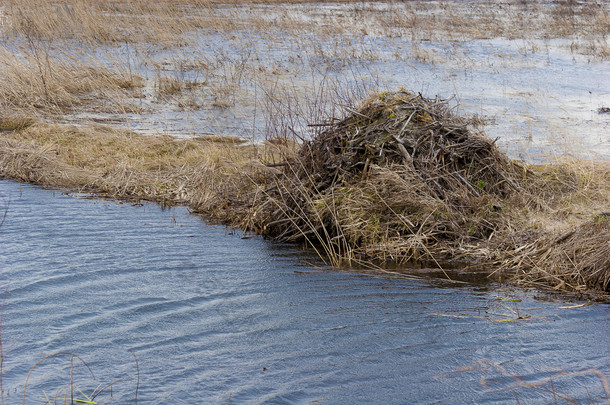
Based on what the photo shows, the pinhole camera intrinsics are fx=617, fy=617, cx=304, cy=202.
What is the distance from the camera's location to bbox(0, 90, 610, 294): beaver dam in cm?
662

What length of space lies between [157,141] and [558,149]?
6.82 metres

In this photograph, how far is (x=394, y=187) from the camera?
23.6ft

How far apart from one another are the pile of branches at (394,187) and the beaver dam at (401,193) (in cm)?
2

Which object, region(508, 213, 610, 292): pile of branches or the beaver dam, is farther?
the beaver dam

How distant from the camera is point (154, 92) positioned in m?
13.9

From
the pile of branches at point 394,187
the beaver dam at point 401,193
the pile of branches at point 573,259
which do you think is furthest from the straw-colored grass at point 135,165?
the pile of branches at point 573,259

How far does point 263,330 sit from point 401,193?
2.81 meters

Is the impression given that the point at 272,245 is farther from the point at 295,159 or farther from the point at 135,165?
the point at 135,165

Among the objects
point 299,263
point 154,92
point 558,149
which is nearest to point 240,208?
point 299,263

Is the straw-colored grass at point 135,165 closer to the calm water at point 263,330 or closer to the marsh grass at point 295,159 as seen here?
the marsh grass at point 295,159

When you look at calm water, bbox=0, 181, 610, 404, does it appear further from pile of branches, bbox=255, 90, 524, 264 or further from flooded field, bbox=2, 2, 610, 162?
flooded field, bbox=2, 2, 610, 162

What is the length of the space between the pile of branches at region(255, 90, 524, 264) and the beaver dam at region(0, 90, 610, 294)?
16 mm

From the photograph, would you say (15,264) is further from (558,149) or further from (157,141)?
(558,149)

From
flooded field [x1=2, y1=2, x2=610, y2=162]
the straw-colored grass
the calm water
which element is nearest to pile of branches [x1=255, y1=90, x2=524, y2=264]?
the calm water
